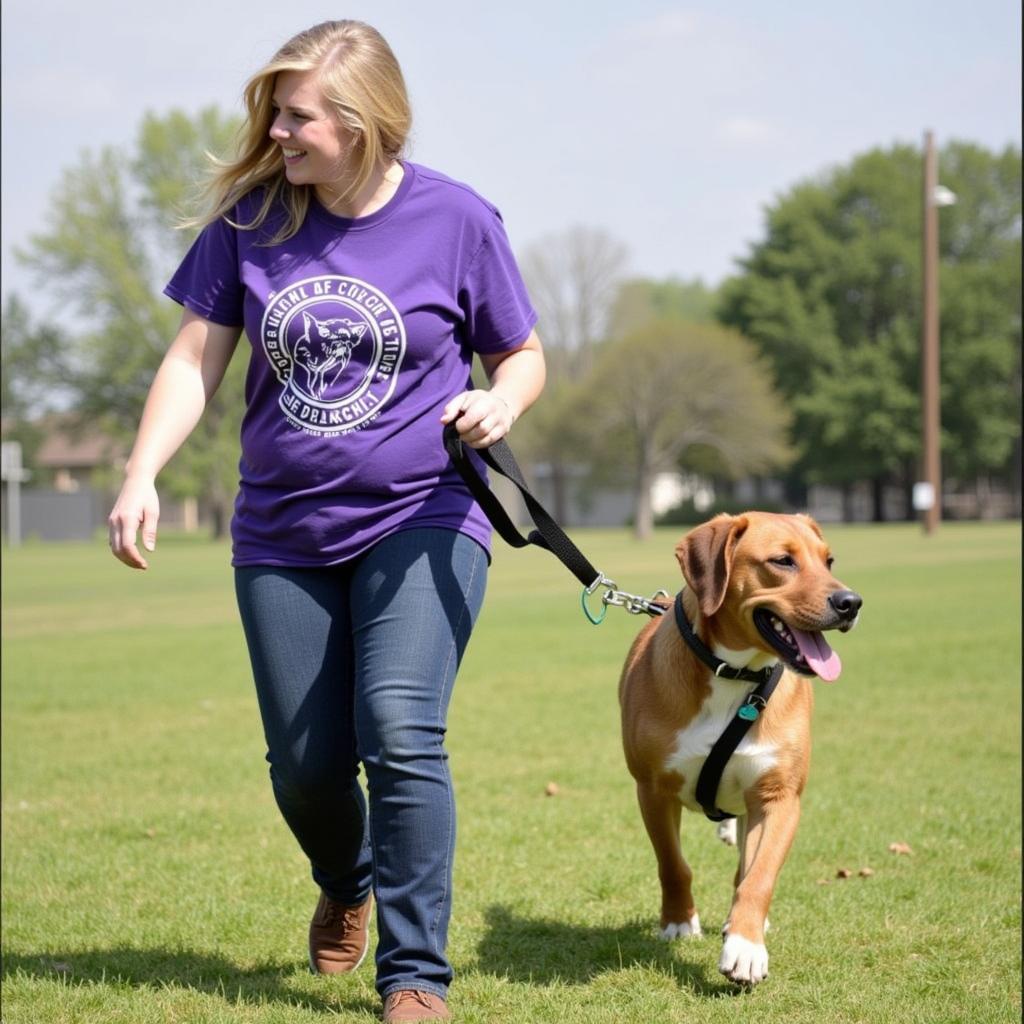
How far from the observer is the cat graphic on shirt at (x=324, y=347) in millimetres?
3639

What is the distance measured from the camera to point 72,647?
15750 mm

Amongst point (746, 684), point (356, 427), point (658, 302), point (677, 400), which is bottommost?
point (746, 684)

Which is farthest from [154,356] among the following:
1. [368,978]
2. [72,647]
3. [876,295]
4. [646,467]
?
[368,978]

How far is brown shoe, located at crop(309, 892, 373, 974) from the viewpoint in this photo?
4.24 meters

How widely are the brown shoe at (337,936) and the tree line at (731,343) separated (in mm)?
43745

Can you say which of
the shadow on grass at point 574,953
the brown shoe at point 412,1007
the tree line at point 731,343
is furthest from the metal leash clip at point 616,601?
the tree line at point 731,343

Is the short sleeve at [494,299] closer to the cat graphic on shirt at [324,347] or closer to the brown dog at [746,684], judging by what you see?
the cat graphic on shirt at [324,347]

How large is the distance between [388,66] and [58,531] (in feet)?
174

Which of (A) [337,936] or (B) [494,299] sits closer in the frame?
(B) [494,299]

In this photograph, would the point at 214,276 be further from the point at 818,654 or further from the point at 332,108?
the point at 818,654

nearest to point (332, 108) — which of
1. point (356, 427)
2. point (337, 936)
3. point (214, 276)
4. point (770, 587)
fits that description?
point (214, 276)

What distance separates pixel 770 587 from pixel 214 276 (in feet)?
5.82

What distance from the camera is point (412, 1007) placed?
351 centimetres

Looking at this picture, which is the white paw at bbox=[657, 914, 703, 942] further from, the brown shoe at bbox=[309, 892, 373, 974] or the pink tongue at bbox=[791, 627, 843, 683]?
the pink tongue at bbox=[791, 627, 843, 683]
